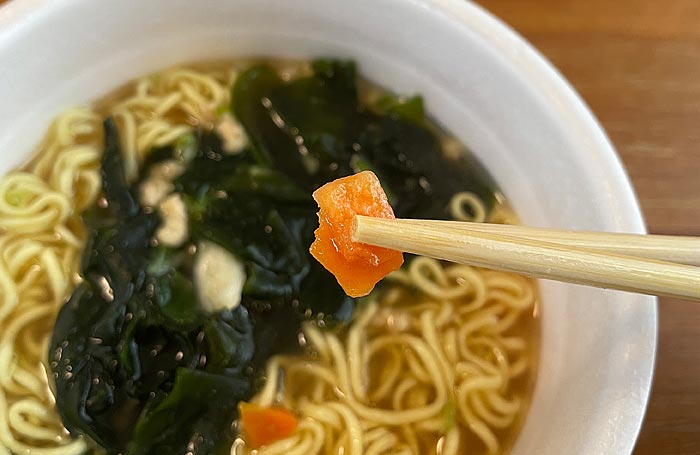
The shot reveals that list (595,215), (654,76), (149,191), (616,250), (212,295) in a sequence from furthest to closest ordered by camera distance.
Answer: (654,76) < (149,191) < (212,295) < (595,215) < (616,250)

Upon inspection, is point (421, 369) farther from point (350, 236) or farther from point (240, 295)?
point (350, 236)

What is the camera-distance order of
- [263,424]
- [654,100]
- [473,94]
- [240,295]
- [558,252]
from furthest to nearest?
1. [654,100]
2. [473,94]
3. [240,295]
4. [263,424]
5. [558,252]

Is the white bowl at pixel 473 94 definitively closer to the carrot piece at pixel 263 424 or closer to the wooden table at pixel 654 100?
the wooden table at pixel 654 100

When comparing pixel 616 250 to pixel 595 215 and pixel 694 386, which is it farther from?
pixel 694 386

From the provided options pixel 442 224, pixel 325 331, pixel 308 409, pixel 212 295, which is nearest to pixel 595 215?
pixel 442 224

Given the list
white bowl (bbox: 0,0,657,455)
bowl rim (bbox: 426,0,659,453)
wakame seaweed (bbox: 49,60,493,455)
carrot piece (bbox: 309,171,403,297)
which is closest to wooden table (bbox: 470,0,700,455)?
bowl rim (bbox: 426,0,659,453)

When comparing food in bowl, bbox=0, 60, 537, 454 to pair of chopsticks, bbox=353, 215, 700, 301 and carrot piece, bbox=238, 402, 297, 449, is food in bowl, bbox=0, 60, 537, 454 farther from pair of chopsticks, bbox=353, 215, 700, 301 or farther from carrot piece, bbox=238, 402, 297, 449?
pair of chopsticks, bbox=353, 215, 700, 301

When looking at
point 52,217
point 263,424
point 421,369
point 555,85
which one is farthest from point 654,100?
point 52,217

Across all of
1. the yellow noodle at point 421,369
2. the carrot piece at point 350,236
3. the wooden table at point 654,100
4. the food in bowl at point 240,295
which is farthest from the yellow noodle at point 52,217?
the wooden table at point 654,100
